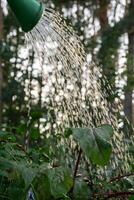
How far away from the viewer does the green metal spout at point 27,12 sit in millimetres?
1001

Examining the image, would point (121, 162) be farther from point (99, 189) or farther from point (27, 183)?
point (27, 183)

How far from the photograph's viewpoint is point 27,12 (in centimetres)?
101

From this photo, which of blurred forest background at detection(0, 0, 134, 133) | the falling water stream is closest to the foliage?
the falling water stream

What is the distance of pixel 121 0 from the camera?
7.53 meters

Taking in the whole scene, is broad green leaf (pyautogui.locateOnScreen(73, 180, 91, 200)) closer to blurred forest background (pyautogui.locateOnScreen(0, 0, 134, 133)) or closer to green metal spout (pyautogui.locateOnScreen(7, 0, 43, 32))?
green metal spout (pyautogui.locateOnScreen(7, 0, 43, 32))

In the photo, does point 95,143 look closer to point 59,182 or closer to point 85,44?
point 59,182

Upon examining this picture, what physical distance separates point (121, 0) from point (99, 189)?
6.79 m

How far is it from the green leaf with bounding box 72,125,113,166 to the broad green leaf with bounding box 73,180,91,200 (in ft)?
0.33

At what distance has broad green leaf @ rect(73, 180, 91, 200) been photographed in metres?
0.90

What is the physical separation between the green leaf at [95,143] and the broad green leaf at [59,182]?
7 centimetres

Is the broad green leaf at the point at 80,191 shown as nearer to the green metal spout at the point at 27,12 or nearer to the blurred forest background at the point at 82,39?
the green metal spout at the point at 27,12

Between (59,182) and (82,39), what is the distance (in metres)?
4.56

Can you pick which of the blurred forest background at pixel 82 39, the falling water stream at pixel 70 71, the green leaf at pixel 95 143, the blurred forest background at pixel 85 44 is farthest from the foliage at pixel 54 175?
the blurred forest background at pixel 82 39

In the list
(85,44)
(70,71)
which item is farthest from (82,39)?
(70,71)
